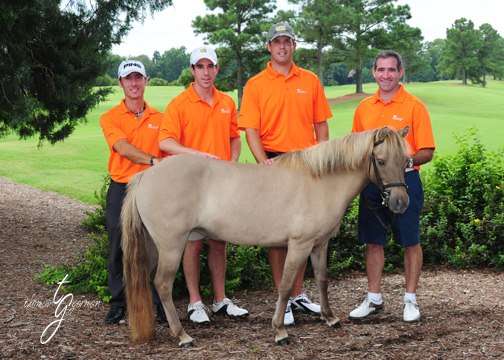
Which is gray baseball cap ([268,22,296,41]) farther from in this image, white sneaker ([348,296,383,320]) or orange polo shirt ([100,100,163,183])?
white sneaker ([348,296,383,320])

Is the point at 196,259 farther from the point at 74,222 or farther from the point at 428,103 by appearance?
the point at 428,103

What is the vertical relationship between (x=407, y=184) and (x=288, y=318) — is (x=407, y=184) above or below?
above

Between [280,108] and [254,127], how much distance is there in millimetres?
256

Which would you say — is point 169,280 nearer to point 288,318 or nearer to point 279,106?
point 288,318

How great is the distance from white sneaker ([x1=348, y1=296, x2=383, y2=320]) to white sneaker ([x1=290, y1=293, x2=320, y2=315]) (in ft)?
1.00

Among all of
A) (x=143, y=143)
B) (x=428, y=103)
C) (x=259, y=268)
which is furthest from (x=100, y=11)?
(x=428, y=103)

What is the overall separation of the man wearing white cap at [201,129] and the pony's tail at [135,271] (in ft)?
1.47

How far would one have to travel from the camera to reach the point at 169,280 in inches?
163

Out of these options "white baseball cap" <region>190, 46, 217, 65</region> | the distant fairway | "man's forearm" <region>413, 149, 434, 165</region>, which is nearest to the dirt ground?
"man's forearm" <region>413, 149, 434, 165</region>

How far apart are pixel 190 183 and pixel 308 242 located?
92 cm

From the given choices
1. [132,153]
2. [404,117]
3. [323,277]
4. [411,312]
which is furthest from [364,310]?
[132,153]

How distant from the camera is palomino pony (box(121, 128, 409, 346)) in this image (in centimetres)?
402

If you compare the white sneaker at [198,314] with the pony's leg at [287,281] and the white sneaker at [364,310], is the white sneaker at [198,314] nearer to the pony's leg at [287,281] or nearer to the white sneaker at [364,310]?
the pony's leg at [287,281]

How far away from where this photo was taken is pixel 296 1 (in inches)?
1799
